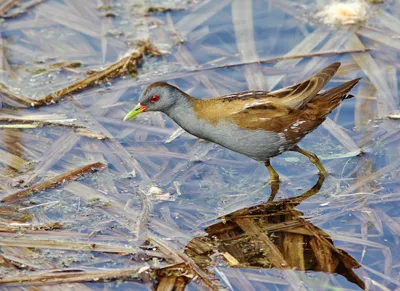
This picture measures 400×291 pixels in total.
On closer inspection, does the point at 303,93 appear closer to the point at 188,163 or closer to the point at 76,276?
the point at 188,163

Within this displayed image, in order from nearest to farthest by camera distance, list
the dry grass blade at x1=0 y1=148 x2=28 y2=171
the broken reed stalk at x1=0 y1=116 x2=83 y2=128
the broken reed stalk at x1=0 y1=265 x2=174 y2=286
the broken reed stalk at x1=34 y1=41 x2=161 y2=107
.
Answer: the broken reed stalk at x1=0 y1=265 x2=174 y2=286, the dry grass blade at x1=0 y1=148 x2=28 y2=171, the broken reed stalk at x1=0 y1=116 x2=83 y2=128, the broken reed stalk at x1=34 y1=41 x2=161 y2=107

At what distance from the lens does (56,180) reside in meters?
6.13

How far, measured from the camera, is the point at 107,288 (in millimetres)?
5059

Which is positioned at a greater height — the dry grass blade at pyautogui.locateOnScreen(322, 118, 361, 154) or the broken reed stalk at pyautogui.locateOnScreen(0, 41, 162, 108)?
the broken reed stalk at pyautogui.locateOnScreen(0, 41, 162, 108)

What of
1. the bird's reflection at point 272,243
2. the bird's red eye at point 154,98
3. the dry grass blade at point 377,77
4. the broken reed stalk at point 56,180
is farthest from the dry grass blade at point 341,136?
the broken reed stalk at point 56,180

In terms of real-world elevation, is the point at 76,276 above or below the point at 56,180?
below

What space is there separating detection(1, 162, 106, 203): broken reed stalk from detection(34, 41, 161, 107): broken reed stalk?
1154 mm

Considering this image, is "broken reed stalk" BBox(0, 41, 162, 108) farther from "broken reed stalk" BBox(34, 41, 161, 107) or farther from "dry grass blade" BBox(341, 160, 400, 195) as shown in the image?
"dry grass blade" BBox(341, 160, 400, 195)

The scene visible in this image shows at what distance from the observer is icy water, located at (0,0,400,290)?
5.23 meters

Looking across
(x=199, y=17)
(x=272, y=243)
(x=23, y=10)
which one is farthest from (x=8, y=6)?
(x=272, y=243)

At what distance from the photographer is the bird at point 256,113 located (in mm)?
5879

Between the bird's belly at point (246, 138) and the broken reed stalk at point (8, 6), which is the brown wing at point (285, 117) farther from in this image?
the broken reed stalk at point (8, 6)

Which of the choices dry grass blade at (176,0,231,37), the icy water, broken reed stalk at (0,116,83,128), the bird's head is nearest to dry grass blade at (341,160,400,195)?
the icy water

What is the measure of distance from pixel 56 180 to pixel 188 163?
106 centimetres
